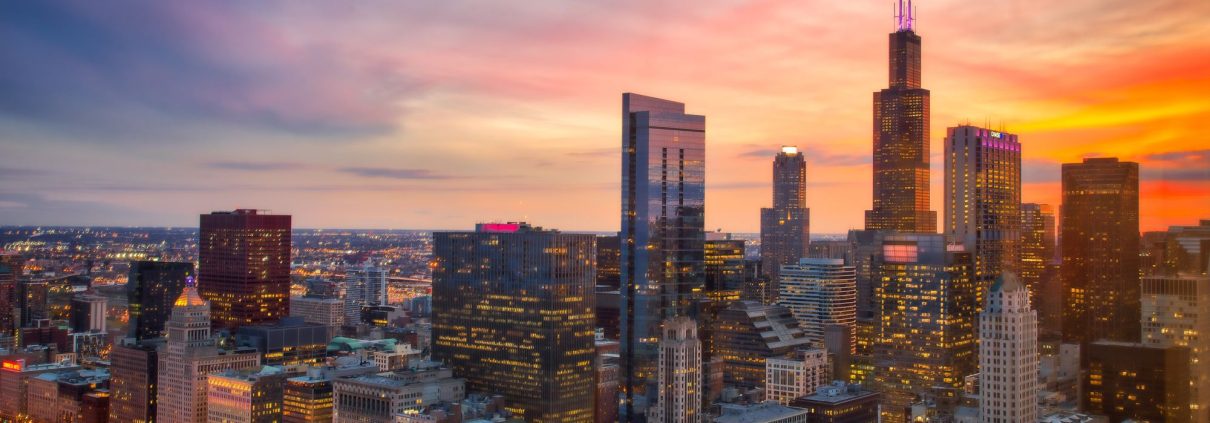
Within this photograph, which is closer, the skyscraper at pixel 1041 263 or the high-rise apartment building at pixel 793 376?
the skyscraper at pixel 1041 263

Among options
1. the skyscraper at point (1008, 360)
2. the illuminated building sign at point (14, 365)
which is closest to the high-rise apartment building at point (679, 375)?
the skyscraper at point (1008, 360)

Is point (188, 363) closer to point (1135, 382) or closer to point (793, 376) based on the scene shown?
point (793, 376)

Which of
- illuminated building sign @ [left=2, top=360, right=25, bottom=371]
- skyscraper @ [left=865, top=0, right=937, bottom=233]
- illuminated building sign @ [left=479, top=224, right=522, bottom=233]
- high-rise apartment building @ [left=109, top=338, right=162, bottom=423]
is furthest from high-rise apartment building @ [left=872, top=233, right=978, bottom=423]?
illuminated building sign @ [left=2, top=360, right=25, bottom=371]

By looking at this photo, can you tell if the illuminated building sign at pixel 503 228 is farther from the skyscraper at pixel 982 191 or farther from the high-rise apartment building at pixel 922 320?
the skyscraper at pixel 982 191

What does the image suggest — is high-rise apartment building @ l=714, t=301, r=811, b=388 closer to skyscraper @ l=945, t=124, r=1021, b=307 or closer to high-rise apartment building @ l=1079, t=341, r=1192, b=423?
skyscraper @ l=945, t=124, r=1021, b=307

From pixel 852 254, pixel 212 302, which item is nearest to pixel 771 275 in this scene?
pixel 852 254
